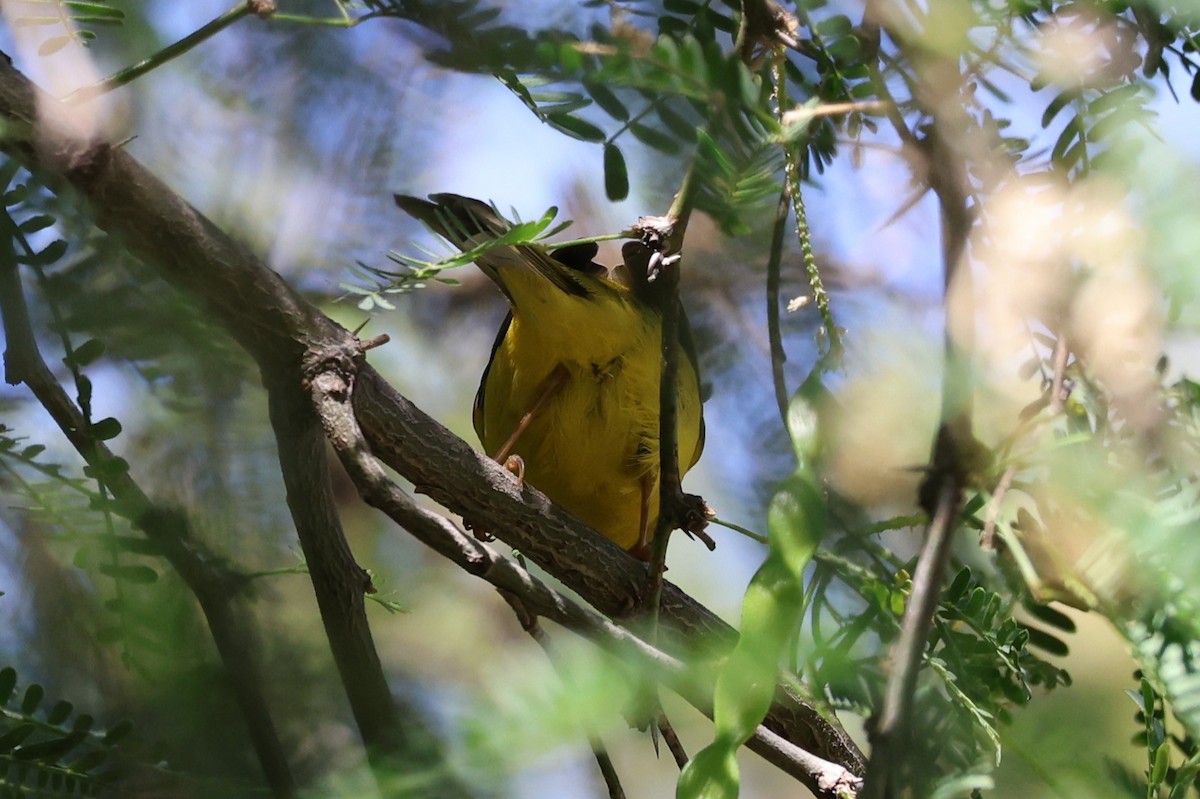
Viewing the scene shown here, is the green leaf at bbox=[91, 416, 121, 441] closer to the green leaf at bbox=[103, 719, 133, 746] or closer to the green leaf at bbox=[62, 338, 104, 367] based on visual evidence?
the green leaf at bbox=[62, 338, 104, 367]

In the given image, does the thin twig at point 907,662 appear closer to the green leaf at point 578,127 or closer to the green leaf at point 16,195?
the green leaf at point 578,127

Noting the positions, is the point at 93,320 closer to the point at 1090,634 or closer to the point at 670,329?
the point at 670,329

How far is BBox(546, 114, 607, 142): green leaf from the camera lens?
117cm

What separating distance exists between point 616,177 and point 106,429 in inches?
24.4

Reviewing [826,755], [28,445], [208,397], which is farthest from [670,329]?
[826,755]

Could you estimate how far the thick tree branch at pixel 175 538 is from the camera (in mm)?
944

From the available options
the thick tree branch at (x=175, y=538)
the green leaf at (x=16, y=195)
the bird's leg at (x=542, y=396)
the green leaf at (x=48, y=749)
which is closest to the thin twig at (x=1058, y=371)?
the thick tree branch at (x=175, y=538)

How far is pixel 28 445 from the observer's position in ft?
4.17

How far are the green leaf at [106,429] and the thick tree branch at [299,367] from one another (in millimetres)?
170

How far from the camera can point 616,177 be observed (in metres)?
1.23

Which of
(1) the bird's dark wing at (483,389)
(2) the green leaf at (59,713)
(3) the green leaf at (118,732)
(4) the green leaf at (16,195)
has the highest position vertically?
(4) the green leaf at (16,195)

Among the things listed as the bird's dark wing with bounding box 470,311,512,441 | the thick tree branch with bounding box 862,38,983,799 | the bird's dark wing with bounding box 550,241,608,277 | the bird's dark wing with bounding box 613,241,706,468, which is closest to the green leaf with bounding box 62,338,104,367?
the thick tree branch with bounding box 862,38,983,799

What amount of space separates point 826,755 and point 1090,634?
506 millimetres

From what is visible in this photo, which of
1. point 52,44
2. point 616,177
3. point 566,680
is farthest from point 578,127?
point 566,680
